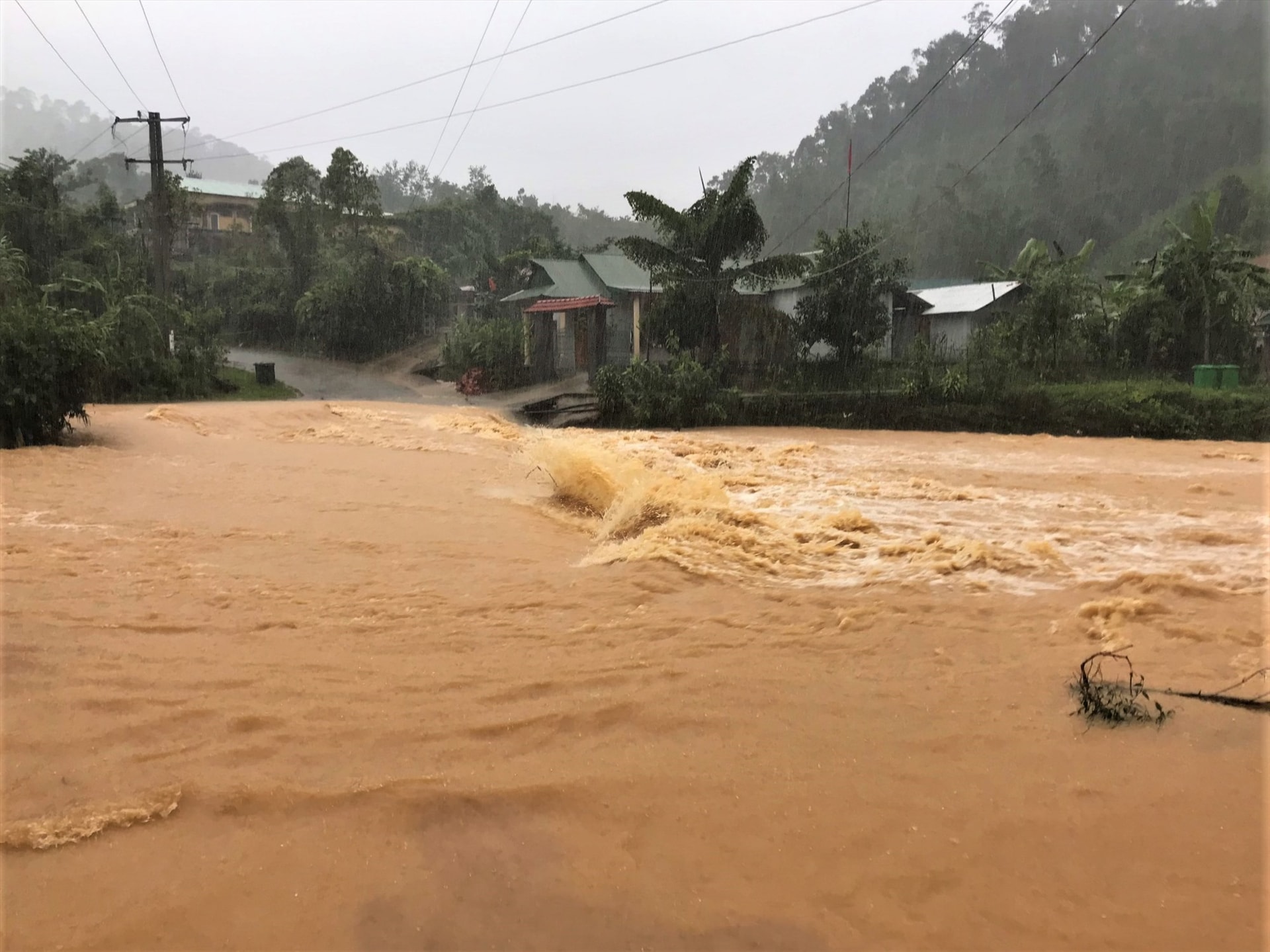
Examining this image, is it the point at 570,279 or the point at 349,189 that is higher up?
the point at 349,189

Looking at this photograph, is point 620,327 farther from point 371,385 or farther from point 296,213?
point 296,213

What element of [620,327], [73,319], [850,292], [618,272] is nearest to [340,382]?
[620,327]

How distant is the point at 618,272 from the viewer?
95.9 feet

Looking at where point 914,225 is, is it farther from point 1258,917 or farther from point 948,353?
point 1258,917

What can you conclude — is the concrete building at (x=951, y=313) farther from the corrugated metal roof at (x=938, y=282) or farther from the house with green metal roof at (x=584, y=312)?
the house with green metal roof at (x=584, y=312)

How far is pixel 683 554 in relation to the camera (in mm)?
7676

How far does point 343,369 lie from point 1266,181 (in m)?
37.9

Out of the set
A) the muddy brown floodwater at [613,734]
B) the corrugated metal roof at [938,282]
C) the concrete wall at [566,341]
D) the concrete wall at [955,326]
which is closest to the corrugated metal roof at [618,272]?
the concrete wall at [566,341]

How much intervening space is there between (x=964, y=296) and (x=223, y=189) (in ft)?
123

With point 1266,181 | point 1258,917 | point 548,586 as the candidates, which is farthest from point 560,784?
point 1266,181

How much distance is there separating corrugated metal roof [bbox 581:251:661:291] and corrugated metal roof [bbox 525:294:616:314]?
0.70 metres

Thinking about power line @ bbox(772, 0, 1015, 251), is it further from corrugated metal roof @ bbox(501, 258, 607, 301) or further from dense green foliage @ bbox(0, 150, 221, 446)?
dense green foliage @ bbox(0, 150, 221, 446)

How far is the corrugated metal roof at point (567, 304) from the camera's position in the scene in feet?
88.2

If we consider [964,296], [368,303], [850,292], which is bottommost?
[850,292]
